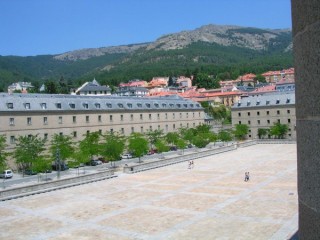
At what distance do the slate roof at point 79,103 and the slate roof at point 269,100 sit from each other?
55.2 ft

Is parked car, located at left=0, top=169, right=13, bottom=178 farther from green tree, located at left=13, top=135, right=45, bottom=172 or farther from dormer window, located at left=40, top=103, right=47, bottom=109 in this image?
dormer window, located at left=40, top=103, right=47, bottom=109

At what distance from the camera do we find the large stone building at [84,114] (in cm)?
5753

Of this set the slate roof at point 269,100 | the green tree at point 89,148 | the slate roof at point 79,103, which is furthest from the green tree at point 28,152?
the slate roof at point 269,100

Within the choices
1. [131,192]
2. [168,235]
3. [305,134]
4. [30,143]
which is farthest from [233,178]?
[305,134]

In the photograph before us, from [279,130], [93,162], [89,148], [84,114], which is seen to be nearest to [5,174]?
[89,148]

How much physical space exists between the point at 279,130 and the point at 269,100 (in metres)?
10.1

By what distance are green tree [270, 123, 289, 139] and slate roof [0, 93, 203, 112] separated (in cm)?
2097

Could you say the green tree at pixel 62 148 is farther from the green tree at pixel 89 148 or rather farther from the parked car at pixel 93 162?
the parked car at pixel 93 162

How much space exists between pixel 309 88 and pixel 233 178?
128 ft

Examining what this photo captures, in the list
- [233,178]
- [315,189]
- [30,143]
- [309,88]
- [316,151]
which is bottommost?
[233,178]

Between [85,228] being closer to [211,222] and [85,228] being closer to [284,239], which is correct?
[211,222]

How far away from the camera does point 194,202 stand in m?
30.4

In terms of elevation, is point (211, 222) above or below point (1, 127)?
below

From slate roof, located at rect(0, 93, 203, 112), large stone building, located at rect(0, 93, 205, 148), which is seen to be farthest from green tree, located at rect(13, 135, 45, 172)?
slate roof, located at rect(0, 93, 203, 112)
